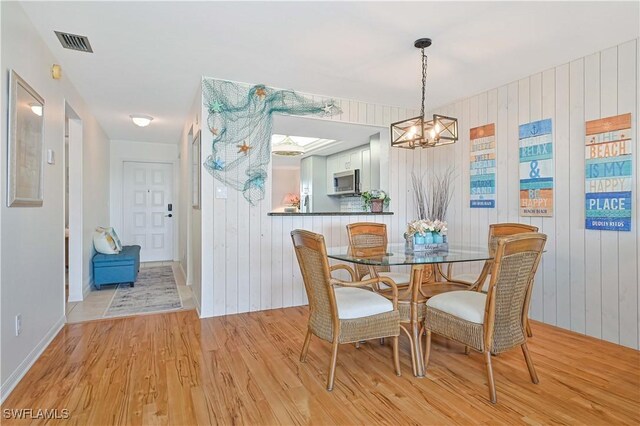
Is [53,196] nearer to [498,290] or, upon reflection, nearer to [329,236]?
[329,236]

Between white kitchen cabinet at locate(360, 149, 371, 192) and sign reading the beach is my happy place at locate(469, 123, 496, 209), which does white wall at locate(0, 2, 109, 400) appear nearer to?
white kitchen cabinet at locate(360, 149, 371, 192)

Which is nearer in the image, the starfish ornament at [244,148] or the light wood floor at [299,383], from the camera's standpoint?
the light wood floor at [299,383]

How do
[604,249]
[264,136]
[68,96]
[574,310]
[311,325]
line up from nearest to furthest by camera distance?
[311,325] < [604,249] < [574,310] < [68,96] < [264,136]

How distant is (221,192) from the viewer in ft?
11.6

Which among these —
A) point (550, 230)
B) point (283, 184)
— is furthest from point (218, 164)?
point (283, 184)

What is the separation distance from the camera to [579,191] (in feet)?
9.90

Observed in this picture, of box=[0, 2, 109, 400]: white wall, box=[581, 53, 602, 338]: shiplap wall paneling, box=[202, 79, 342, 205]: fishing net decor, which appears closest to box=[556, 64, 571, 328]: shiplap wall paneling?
box=[581, 53, 602, 338]: shiplap wall paneling

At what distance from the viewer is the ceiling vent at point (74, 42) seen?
264 cm

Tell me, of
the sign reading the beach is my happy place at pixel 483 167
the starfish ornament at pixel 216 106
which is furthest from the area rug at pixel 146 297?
the sign reading the beach is my happy place at pixel 483 167

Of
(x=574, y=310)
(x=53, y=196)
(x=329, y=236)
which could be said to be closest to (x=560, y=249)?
(x=574, y=310)

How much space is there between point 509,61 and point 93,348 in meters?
4.18

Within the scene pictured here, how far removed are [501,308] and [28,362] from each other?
302cm

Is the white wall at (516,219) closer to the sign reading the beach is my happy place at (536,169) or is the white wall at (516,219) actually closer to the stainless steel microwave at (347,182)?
A: the sign reading the beach is my happy place at (536,169)

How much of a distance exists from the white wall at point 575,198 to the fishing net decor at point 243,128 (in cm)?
230
